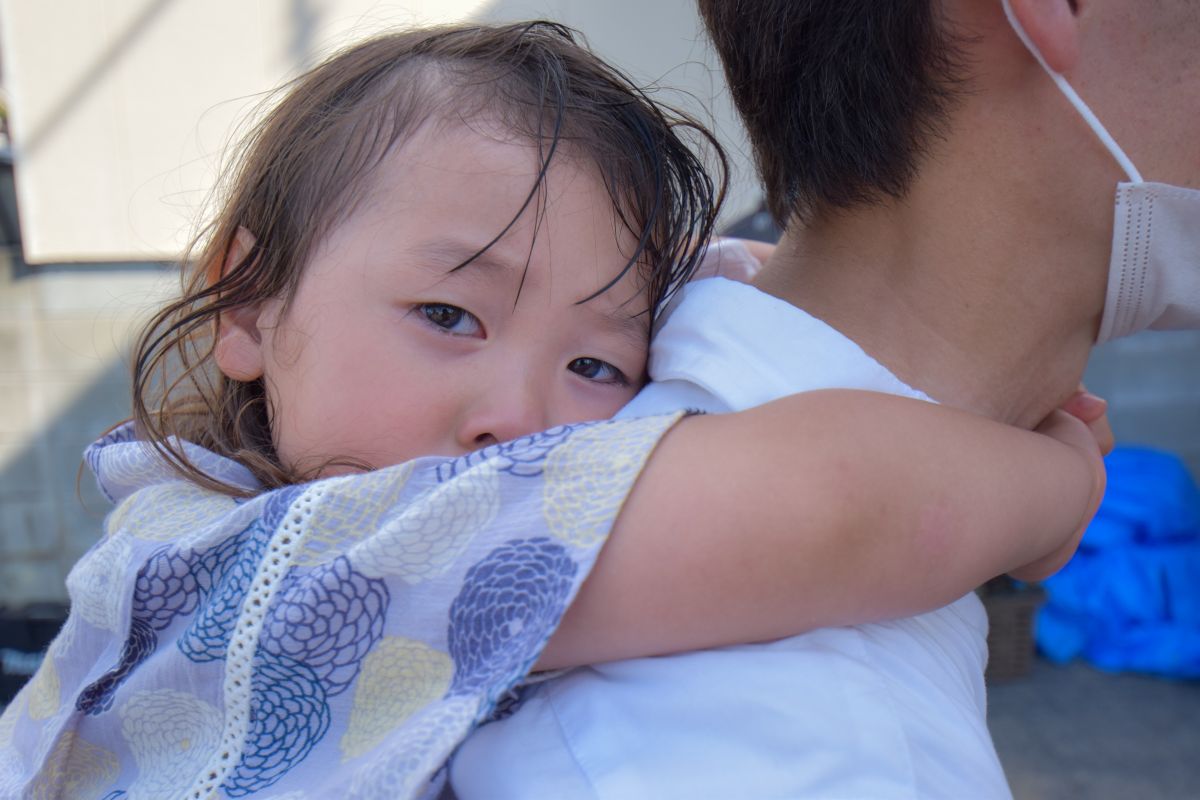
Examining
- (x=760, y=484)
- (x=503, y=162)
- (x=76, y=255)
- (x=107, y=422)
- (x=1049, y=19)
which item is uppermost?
(x=1049, y=19)

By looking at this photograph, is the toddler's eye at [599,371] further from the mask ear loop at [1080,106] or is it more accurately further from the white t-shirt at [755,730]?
the mask ear loop at [1080,106]

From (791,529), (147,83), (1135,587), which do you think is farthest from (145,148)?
(1135,587)

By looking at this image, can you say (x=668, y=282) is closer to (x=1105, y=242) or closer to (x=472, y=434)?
(x=472, y=434)

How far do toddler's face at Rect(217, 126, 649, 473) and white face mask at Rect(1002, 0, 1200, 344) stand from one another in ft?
1.90

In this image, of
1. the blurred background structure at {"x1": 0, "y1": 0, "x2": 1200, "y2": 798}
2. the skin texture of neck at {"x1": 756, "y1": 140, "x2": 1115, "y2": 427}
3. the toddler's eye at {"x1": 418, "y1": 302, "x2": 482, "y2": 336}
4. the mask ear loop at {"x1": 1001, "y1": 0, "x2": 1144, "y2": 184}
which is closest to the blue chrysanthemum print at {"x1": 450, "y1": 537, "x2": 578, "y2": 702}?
the toddler's eye at {"x1": 418, "y1": 302, "x2": 482, "y2": 336}

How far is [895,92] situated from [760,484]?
2.03 ft

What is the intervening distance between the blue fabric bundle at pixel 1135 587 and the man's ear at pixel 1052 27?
12.0 feet

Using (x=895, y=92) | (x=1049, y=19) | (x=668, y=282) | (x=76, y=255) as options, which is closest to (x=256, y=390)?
(x=668, y=282)

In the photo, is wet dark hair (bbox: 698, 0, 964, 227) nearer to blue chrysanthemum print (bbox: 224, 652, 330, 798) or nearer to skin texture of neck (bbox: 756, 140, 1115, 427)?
skin texture of neck (bbox: 756, 140, 1115, 427)

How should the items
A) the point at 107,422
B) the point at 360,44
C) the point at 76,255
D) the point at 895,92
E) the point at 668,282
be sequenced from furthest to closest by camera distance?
the point at 107,422 < the point at 76,255 < the point at 360,44 < the point at 668,282 < the point at 895,92

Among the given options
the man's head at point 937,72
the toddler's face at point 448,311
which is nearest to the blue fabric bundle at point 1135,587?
the man's head at point 937,72

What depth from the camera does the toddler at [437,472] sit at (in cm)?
81

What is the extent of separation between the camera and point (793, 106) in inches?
50.3

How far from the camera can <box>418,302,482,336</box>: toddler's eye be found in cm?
112
